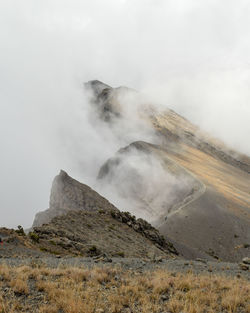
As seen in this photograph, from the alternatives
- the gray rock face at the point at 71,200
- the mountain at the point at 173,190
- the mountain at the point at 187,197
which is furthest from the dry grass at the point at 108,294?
the gray rock face at the point at 71,200

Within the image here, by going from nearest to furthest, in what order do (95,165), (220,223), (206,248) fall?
(206,248) → (220,223) → (95,165)

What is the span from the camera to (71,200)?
190 feet

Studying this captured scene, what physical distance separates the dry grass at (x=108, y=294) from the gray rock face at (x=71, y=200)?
40.3 metres

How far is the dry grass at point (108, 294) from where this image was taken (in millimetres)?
7777

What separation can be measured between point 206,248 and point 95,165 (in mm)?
137340

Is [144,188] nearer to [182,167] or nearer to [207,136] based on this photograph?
[182,167]

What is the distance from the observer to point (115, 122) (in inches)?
6476

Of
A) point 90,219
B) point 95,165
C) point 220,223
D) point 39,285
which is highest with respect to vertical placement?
point 95,165

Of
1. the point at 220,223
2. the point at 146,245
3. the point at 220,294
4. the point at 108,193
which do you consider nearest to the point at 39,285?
the point at 220,294

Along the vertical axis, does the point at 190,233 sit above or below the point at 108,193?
below

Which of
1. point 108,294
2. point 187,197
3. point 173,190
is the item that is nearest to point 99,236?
point 108,294

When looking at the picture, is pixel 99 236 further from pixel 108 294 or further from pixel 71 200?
pixel 71 200

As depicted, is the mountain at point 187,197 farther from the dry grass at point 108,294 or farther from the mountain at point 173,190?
the dry grass at point 108,294

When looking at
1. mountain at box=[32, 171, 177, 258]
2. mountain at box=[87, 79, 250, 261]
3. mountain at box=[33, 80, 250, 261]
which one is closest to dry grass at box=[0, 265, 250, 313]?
mountain at box=[32, 171, 177, 258]
